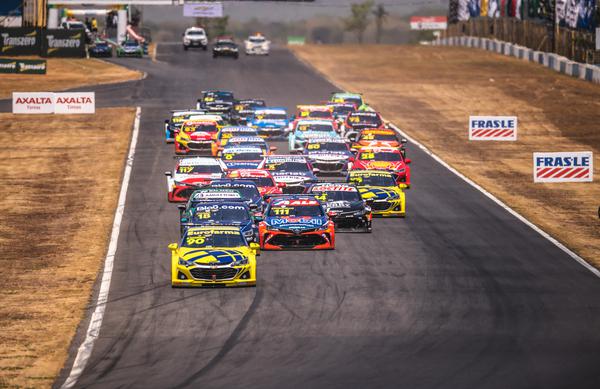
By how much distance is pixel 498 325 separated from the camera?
24.2 meters

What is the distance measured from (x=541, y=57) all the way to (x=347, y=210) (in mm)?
62646

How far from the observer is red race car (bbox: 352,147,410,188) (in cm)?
4316

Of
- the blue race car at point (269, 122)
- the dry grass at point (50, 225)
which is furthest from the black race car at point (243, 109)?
the dry grass at point (50, 225)

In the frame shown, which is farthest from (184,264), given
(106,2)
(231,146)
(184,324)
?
(106,2)

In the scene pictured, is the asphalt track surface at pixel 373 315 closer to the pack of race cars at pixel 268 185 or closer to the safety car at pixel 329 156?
the pack of race cars at pixel 268 185

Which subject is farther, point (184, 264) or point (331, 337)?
point (184, 264)

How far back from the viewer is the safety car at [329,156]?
45438 mm

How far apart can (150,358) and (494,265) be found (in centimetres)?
1156

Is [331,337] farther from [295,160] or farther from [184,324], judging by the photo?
[295,160]

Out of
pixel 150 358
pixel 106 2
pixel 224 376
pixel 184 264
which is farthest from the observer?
pixel 106 2

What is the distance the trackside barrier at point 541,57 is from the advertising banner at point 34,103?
117ft

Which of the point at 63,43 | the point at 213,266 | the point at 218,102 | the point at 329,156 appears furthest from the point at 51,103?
the point at 213,266

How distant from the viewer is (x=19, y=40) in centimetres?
8825

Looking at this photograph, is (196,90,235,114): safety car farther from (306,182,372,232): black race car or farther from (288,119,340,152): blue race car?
(306,182,372,232): black race car
